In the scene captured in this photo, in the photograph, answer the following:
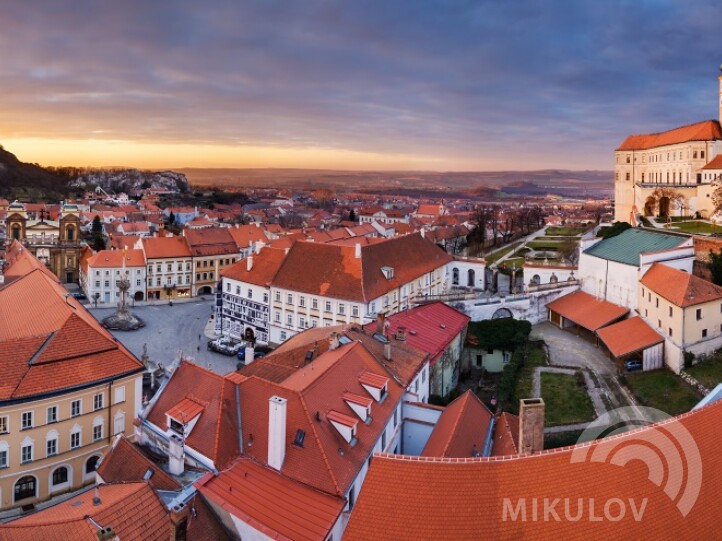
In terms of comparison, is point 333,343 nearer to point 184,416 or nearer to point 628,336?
point 184,416

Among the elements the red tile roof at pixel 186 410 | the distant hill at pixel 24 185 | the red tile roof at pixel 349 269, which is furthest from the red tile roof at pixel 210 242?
the distant hill at pixel 24 185

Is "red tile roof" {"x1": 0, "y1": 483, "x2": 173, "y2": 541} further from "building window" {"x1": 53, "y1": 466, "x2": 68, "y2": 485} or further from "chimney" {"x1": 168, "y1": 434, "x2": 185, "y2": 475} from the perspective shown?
"building window" {"x1": 53, "y1": 466, "x2": 68, "y2": 485}

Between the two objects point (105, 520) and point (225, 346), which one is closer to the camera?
point (105, 520)

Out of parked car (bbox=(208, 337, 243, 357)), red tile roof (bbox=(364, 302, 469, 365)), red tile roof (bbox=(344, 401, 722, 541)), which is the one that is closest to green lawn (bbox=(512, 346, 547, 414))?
red tile roof (bbox=(364, 302, 469, 365))

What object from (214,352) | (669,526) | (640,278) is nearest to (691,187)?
(640,278)

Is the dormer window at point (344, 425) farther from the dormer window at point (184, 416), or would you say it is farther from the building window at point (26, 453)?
the building window at point (26, 453)

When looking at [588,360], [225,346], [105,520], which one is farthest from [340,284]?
[105,520]

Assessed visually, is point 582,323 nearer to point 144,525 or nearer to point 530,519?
point 530,519
